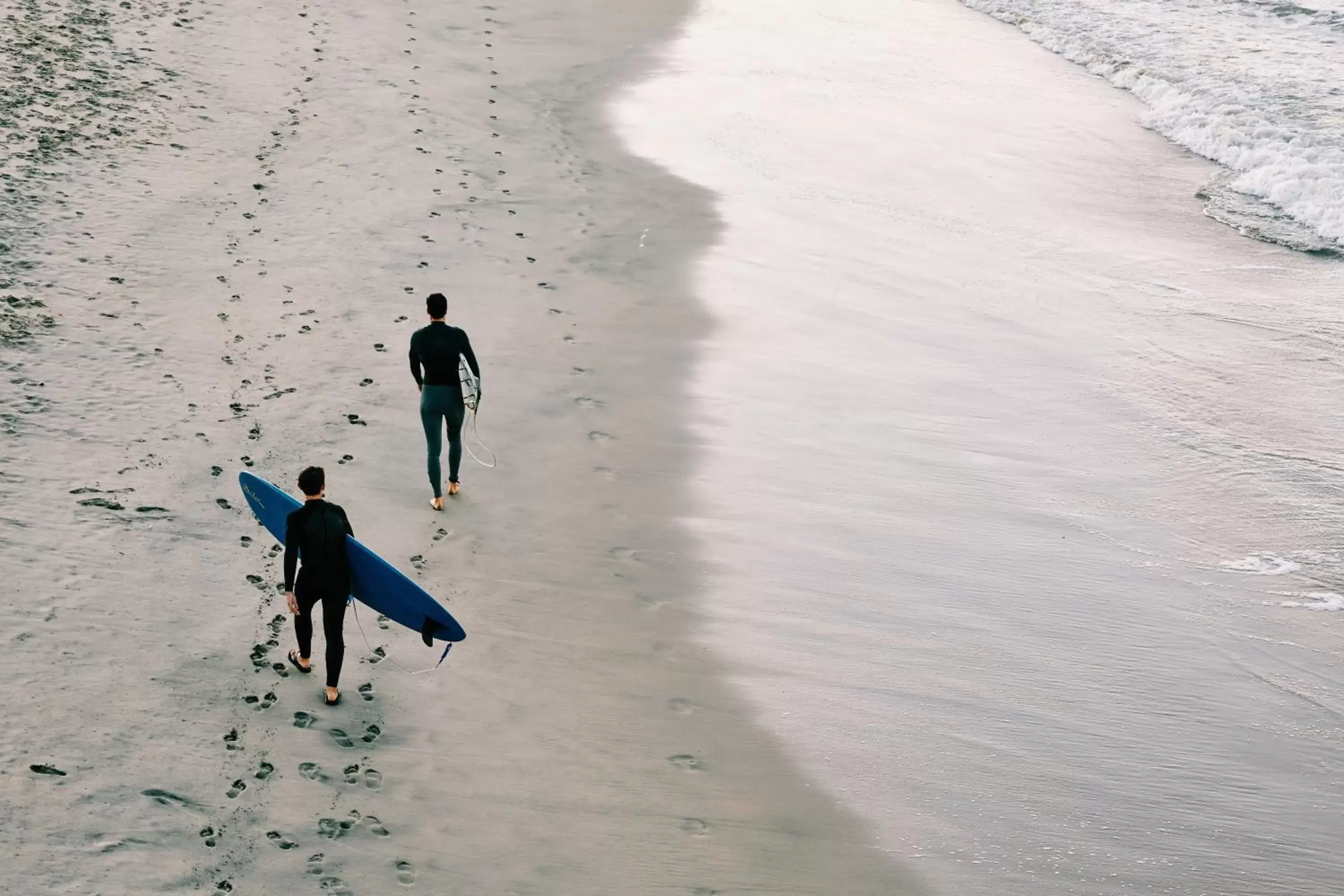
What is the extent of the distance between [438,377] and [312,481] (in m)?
2.45

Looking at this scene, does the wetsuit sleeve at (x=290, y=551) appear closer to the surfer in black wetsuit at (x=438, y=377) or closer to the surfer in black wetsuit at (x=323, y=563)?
the surfer in black wetsuit at (x=323, y=563)

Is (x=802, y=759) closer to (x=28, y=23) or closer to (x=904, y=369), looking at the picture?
(x=904, y=369)

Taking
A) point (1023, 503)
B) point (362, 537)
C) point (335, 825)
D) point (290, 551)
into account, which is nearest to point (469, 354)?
point (362, 537)

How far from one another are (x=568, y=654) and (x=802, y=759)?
180 centimetres

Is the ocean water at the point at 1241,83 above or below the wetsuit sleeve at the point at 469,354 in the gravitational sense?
above

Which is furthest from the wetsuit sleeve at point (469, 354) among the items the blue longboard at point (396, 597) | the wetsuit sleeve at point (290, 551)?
the wetsuit sleeve at point (290, 551)

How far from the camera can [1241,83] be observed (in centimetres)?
2480

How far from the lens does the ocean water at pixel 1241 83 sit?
750 inches

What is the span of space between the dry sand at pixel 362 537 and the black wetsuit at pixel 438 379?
506mm

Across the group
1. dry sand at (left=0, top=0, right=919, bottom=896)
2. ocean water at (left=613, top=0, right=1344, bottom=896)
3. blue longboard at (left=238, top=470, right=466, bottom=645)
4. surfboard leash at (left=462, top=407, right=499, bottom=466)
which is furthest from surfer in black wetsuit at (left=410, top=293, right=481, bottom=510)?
ocean water at (left=613, top=0, right=1344, bottom=896)

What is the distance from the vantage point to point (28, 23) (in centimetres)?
1802

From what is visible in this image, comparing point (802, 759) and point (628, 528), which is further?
point (628, 528)

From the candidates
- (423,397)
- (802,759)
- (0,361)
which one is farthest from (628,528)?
(0,361)

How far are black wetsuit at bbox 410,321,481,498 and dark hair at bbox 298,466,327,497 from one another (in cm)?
224
